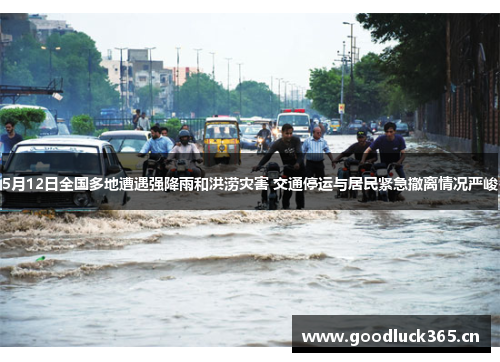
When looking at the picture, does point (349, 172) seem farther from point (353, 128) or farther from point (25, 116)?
point (353, 128)

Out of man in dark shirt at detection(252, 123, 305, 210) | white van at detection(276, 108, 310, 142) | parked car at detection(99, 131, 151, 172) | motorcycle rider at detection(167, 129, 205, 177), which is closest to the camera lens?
man in dark shirt at detection(252, 123, 305, 210)

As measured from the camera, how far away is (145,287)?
11.5m

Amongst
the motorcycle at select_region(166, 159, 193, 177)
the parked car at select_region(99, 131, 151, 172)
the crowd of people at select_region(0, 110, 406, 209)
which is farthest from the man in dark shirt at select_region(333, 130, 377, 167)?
the parked car at select_region(99, 131, 151, 172)

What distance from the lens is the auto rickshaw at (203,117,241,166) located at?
3747cm

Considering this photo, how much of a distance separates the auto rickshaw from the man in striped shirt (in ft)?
51.2

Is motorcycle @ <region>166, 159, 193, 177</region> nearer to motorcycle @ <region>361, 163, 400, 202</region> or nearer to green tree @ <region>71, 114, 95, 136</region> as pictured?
motorcycle @ <region>361, 163, 400, 202</region>

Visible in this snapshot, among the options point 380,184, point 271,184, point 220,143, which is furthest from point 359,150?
point 220,143

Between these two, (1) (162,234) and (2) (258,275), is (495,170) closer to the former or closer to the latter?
(1) (162,234)

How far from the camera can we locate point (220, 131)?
3781 cm

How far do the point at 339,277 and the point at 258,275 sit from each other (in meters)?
1.04

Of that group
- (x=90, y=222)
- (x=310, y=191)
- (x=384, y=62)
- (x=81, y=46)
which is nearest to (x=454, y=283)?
(x=90, y=222)

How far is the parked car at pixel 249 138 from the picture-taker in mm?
55844

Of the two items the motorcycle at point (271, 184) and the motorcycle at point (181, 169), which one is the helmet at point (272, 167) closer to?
the motorcycle at point (271, 184)

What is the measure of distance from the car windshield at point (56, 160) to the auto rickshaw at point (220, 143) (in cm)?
2032
